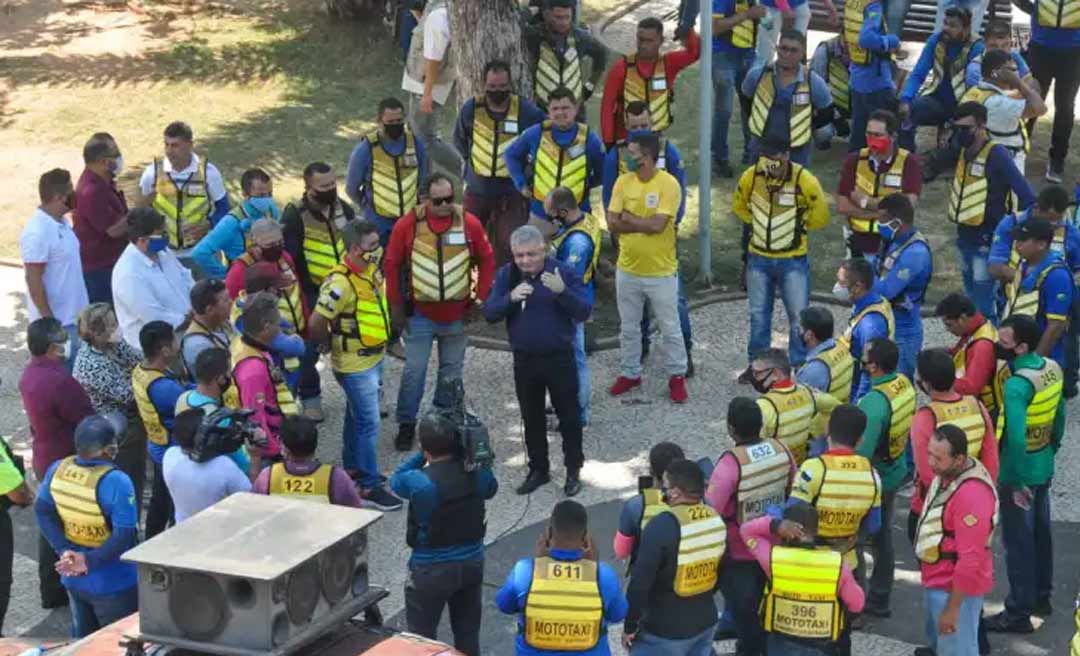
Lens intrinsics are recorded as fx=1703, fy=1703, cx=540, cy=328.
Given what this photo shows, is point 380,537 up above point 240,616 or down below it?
below

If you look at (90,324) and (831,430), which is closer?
(831,430)

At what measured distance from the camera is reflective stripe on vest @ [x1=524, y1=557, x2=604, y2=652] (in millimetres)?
7012

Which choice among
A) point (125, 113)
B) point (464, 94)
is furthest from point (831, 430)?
point (125, 113)

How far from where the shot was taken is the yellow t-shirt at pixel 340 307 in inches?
396

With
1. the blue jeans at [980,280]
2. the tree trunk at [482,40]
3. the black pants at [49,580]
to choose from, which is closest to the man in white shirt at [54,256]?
the black pants at [49,580]

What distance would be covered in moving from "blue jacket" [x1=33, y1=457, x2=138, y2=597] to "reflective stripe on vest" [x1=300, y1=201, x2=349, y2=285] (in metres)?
3.20

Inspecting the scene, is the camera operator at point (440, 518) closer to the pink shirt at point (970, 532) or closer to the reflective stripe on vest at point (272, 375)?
the reflective stripe on vest at point (272, 375)

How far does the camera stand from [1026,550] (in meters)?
8.74

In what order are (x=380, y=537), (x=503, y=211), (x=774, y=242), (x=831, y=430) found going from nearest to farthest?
(x=831, y=430) → (x=380, y=537) → (x=774, y=242) → (x=503, y=211)

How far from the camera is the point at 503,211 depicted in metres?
12.9

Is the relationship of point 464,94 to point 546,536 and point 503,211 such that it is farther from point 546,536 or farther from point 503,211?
point 546,536

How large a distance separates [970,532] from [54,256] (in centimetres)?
621

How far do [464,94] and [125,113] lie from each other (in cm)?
582

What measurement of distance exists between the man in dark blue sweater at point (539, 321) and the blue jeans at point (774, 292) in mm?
1905
